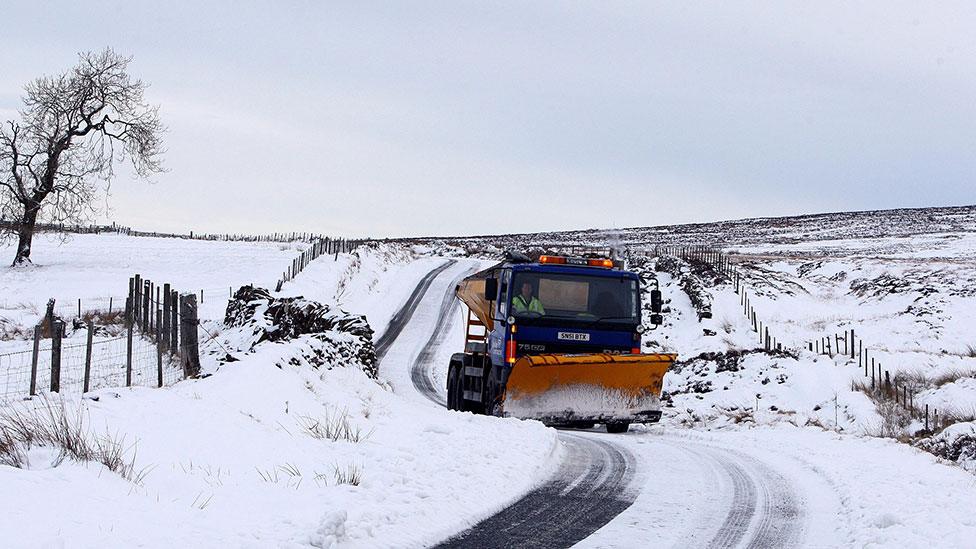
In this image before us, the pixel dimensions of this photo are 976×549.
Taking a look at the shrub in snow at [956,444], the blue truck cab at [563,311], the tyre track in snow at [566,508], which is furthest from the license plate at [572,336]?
the shrub in snow at [956,444]

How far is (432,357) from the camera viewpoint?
29719 millimetres

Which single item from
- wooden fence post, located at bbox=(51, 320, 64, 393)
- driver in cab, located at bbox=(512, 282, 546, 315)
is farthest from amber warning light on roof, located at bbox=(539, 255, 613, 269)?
wooden fence post, located at bbox=(51, 320, 64, 393)

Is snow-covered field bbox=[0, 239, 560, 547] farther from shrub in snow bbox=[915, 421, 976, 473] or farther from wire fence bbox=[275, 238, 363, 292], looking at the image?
wire fence bbox=[275, 238, 363, 292]

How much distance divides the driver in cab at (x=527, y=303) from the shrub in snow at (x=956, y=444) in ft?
20.8

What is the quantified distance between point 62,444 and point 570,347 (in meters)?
10.3

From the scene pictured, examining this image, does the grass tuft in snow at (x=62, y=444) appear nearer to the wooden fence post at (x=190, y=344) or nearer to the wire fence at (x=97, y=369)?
the wire fence at (x=97, y=369)

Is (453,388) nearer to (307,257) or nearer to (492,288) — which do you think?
(492,288)

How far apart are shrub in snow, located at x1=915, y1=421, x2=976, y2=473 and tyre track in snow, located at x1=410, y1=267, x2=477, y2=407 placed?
11230 millimetres

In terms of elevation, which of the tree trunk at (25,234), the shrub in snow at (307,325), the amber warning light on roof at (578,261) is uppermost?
the tree trunk at (25,234)

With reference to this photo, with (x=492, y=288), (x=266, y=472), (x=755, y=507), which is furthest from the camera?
(x=492, y=288)

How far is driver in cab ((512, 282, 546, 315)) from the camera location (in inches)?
614

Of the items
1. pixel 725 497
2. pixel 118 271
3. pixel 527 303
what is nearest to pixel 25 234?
pixel 118 271

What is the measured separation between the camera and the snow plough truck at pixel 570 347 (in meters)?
14.6

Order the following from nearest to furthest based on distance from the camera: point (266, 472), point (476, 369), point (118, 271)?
point (266, 472) → point (476, 369) → point (118, 271)
